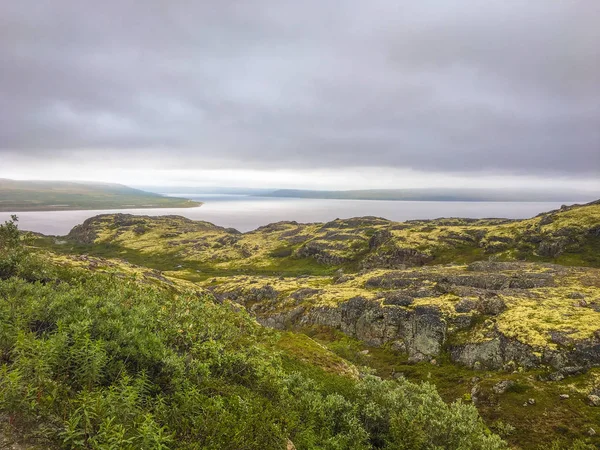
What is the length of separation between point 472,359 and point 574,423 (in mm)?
16558

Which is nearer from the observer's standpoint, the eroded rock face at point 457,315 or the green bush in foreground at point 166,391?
the green bush in foreground at point 166,391

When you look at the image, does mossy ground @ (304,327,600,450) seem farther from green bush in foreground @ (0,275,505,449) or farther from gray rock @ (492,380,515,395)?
green bush in foreground @ (0,275,505,449)

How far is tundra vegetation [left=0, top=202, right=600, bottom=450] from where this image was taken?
9.80 meters

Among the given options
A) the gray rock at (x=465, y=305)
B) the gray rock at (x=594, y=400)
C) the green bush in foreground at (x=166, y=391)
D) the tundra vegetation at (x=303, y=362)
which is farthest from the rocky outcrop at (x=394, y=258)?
the green bush in foreground at (x=166, y=391)

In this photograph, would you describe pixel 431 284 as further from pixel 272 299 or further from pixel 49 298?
pixel 49 298

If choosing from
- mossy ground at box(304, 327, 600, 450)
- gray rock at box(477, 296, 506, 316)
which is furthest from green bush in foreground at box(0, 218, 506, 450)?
gray rock at box(477, 296, 506, 316)

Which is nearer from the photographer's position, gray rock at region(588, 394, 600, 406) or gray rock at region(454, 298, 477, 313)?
gray rock at region(588, 394, 600, 406)

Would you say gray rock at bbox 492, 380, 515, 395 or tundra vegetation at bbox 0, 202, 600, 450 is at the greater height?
tundra vegetation at bbox 0, 202, 600, 450

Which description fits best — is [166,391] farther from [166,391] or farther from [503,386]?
[503,386]

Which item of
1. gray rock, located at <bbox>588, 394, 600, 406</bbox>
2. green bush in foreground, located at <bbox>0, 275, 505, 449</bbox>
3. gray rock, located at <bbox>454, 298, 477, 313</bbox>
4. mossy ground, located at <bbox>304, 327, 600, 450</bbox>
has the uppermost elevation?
green bush in foreground, located at <bbox>0, 275, 505, 449</bbox>

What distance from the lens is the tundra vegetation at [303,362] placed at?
980 centimetres

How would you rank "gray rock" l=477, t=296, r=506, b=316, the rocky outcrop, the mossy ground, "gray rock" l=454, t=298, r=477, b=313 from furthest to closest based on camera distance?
the rocky outcrop → "gray rock" l=454, t=298, r=477, b=313 → "gray rock" l=477, t=296, r=506, b=316 → the mossy ground

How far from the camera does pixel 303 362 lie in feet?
106

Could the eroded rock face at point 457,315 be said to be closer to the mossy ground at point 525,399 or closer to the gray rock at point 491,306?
the gray rock at point 491,306
